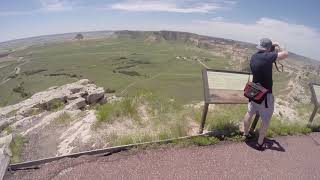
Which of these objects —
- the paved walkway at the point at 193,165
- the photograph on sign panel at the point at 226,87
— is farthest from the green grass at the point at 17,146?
the photograph on sign panel at the point at 226,87

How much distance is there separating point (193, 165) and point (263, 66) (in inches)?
87.2

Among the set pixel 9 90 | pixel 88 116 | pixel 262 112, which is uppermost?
pixel 262 112

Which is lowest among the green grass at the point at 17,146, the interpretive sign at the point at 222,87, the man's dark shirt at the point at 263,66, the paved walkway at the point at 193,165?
the green grass at the point at 17,146

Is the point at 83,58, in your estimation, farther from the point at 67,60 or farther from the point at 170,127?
the point at 170,127

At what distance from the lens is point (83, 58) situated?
170 m

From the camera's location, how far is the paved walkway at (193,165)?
204 inches

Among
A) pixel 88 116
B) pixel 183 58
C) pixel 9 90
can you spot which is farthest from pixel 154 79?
pixel 88 116

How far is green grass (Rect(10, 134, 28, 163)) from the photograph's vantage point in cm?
651

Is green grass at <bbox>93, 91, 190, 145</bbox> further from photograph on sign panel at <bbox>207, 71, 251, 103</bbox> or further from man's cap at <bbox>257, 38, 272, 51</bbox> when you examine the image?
man's cap at <bbox>257, 38, 272, 51</bbox>

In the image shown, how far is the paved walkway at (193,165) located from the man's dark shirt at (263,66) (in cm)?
130

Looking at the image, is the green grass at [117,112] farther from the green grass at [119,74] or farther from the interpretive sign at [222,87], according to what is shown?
the green grass at [119,74]

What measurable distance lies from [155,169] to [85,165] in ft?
3.67

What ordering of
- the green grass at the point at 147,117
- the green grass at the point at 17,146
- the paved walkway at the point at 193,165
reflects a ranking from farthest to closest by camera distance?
the green grass at the point at 147,117 → the green grass at the point at 17,146 → the paved walkway at the point at 193,165

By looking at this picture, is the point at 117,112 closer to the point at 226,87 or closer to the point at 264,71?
the point at 226,87
